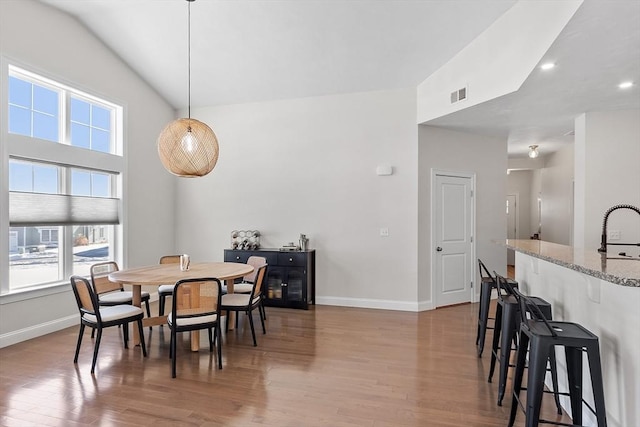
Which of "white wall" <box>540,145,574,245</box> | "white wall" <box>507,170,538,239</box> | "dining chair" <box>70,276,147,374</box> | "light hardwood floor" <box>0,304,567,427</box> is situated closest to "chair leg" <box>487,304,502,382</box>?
"light hardwood floor" <box>0,304,567,427</box>

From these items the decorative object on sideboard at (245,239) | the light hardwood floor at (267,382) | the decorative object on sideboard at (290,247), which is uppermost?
the decorative object on sideboard at (245,239)

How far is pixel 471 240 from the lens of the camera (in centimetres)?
548

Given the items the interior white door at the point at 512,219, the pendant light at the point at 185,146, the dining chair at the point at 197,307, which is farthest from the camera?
the interior white door at the point at 512,219

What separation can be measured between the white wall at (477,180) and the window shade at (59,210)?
4375 mm

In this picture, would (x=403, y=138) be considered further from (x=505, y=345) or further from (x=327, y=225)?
(x=505, y=345)

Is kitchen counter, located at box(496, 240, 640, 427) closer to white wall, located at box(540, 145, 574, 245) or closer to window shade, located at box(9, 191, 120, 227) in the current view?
window shade, located at box(9, 191, 120, 227)

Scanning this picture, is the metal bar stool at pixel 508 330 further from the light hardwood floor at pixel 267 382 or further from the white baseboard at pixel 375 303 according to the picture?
the white baseboard at pixel 375 303

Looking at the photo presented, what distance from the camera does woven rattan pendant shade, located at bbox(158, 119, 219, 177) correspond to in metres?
3.40

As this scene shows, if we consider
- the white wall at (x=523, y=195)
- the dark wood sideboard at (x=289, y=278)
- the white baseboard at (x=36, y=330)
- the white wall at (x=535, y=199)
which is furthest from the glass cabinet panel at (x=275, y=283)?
the white wall at (x=523, y=195)

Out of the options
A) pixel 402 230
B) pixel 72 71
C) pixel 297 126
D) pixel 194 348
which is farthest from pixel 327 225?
pixel 72 71

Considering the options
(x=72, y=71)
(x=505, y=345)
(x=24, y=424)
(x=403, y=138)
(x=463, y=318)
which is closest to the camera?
(x=24, y=424)

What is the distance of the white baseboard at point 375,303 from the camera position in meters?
5.04

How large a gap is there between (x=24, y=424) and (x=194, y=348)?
54.1 inches

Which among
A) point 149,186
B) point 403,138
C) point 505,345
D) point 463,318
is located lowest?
point 463,318
